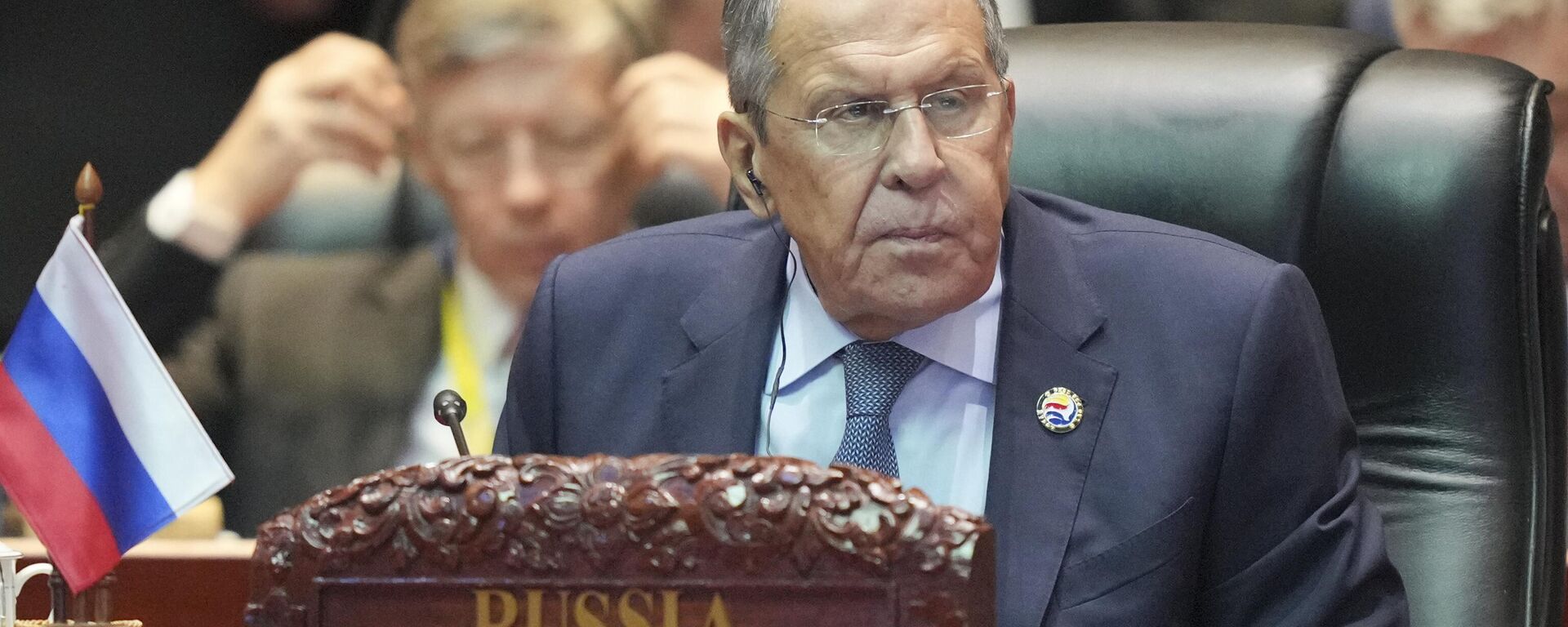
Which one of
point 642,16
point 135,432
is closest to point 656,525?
point 135,432

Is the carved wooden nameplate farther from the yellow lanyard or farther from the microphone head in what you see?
the yellow lanyard

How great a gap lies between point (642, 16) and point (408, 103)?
0.37 metres

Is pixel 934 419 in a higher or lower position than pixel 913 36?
lower

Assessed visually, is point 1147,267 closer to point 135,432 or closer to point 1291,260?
point 1291,260

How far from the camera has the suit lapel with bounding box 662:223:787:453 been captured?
1.54 m

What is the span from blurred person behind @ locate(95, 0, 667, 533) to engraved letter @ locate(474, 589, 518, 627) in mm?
1515

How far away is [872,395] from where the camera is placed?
1.50 meters

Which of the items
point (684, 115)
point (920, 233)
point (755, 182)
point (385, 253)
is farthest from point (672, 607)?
point (385, 253)

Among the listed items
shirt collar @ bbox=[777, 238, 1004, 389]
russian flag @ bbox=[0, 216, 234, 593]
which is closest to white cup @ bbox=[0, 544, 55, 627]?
russian flag @ bbox=[0, 216, 234, 593]

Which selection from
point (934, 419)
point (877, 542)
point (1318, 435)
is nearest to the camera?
point (877, 542)

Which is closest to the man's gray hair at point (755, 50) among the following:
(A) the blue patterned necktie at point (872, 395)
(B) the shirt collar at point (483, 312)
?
(A) the blue patterned necktie at point (872, 395)

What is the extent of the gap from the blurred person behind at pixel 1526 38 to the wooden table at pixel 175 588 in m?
1.71

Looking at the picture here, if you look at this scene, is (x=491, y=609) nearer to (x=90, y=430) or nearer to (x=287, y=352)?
(x=90, y=430)

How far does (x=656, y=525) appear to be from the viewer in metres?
0.79
